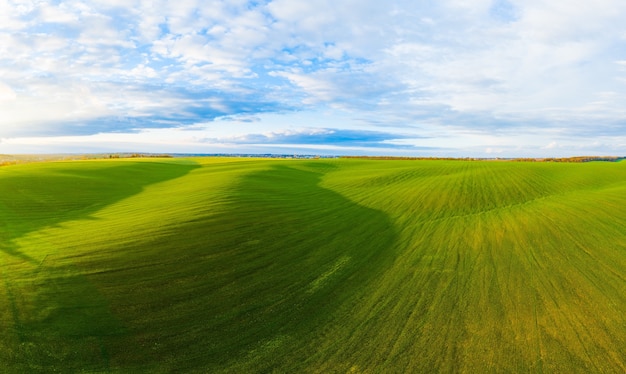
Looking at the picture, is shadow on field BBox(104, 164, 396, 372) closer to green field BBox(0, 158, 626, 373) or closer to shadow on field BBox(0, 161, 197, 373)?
green field BBox(0, 158, 626, 373)

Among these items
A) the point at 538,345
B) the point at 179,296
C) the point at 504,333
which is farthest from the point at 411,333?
the point at 179,296

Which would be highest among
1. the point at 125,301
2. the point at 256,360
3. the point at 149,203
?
the point at 149,203

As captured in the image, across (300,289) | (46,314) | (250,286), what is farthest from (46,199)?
(300,289)

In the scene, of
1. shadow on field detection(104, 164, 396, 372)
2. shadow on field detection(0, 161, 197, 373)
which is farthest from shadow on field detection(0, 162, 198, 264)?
shadow on field detection(104, 164, 396, 372)

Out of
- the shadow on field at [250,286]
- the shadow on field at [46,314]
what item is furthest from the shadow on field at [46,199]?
the shadow on field at [250,286]

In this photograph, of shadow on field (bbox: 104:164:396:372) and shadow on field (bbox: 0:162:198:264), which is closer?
shadow on field (bbox: 104:164:396:372)

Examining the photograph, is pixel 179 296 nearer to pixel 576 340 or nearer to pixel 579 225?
pixel 576 340
